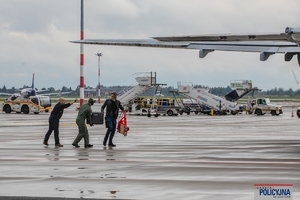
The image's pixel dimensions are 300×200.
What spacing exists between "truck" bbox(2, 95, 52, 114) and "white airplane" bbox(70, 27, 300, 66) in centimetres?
3735

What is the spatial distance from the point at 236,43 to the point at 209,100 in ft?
140

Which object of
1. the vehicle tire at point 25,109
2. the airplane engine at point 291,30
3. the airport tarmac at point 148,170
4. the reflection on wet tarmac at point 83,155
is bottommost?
the reflection on wet tarmac at point 83,155

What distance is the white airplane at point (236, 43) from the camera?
19.9 meters

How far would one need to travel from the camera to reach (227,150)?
21.8m

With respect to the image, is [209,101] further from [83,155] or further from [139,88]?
[83,155]

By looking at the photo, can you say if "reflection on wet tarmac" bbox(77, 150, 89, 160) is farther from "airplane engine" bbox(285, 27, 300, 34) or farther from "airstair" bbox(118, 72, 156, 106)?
"airstair" bbox(118, 72, 156, 106)

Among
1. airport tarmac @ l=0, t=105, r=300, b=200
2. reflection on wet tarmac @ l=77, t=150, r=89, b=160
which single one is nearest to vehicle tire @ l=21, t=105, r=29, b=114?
airport tarmac @ l=0, t=105, r=300, b=200

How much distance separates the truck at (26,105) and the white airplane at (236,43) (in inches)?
1471

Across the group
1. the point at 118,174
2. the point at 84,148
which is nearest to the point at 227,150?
the point at 84,148

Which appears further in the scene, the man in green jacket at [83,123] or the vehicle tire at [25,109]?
the vehicle tire at [25,109]

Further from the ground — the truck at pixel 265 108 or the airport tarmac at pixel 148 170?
the truck at pixel 265 108

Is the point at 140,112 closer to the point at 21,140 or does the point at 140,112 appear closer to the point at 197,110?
the point at 197,110

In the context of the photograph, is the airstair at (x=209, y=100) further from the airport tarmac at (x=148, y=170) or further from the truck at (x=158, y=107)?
the airport tarmac at (x=148, y=170)

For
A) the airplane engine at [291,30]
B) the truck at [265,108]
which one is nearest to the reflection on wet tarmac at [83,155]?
the airplane engine at [291,30]
